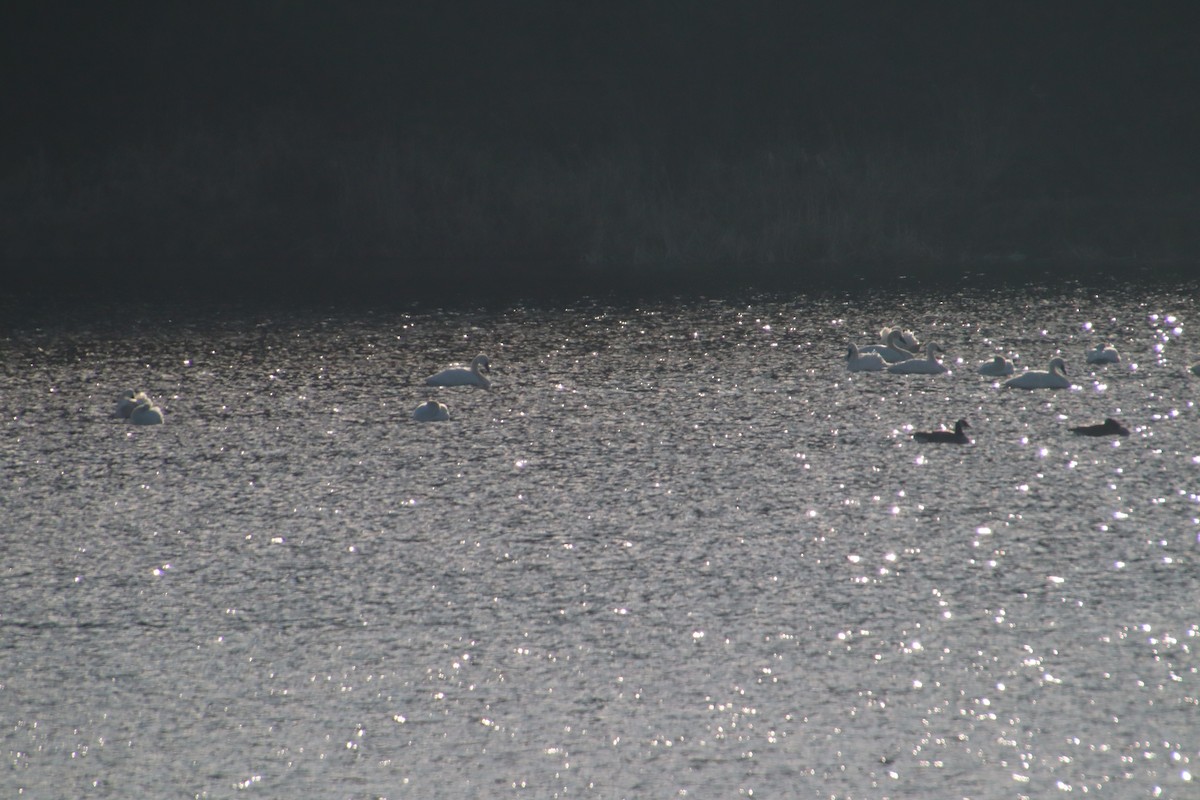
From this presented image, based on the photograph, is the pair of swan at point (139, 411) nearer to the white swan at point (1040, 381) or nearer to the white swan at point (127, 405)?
the white swan at point (127, 405)

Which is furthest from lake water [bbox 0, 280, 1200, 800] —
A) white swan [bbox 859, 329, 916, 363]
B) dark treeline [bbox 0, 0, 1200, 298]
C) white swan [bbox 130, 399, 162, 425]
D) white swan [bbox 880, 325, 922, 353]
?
dark treeline [bbox 0, 0, 1200, 298]

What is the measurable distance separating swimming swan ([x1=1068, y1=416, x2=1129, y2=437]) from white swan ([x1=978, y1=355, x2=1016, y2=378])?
3952 millimetres

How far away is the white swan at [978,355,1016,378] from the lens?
66.5 ft

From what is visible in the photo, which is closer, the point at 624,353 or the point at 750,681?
the point at 750,681

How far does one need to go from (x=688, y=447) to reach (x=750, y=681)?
7292mm

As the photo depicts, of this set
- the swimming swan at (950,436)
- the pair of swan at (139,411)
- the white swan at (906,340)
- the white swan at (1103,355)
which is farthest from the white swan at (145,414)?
the white swan at (1103,355)

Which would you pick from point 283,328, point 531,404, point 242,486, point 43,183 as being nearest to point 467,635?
point 242,486

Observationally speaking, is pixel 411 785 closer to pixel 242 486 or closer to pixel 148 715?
pixel 148 715

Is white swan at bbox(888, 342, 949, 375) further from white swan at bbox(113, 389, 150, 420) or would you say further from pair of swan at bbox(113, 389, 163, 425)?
white swan at bbox(113, 389, 150, 420)

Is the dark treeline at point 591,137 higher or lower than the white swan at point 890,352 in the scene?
higher

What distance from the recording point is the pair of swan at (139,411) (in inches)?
719

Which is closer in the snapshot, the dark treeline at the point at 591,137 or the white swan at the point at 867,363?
the white swan at the point at 867,363

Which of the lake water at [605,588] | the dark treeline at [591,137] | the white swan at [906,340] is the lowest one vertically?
the lake water at [605,588]

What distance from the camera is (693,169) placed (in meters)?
49.4
